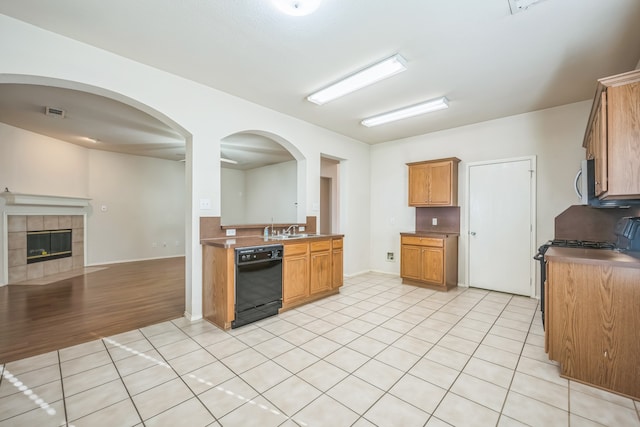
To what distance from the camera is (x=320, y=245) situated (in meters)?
3.93

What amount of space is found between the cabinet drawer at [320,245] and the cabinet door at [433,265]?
1.71 meters

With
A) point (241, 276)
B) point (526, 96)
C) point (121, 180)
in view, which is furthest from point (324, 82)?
point (121, 180)

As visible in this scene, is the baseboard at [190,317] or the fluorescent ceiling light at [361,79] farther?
the baseboard at [190,317]

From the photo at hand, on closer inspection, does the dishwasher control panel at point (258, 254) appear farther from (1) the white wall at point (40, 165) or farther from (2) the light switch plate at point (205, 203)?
(1) the white wall at point (40, 165)

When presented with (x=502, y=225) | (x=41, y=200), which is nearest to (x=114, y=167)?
(x=41, y=200)

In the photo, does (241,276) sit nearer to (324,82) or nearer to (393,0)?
(324,82)

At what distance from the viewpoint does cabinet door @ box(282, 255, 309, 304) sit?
345 centimetres

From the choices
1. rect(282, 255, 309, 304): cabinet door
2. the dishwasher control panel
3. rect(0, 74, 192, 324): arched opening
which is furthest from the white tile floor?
rect(0, 74, 192, 324): arched opening

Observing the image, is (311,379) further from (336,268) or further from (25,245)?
(25,245)

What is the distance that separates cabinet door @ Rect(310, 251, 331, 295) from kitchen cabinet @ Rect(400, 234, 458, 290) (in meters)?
1.54

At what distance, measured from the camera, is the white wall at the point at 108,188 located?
5.03m

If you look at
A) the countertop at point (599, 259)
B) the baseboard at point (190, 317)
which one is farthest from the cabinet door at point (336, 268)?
the countertop at point (599, 259)

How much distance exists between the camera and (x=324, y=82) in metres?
3.18

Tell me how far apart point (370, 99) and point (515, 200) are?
2.78 meters
